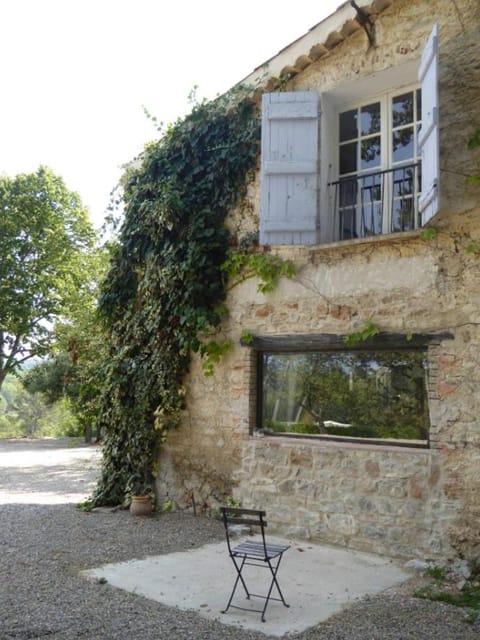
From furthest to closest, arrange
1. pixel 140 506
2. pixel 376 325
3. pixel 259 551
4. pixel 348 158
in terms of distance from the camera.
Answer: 1. pixel 140 506
2. pixel 348 158
3. pixel 376 325
4. pixel 259 551

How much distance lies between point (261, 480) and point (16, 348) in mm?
19051

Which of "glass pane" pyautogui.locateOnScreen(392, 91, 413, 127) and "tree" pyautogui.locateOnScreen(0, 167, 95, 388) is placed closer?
"glass pane" pyautogui.locateOnScreen(392, 91, 413, 127)

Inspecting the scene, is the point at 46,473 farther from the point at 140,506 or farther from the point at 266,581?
the point at 266,581

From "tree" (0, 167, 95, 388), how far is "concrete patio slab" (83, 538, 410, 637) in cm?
1821

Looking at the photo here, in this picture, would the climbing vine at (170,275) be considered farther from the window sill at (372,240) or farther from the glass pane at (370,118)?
the glass pane at (370,118)

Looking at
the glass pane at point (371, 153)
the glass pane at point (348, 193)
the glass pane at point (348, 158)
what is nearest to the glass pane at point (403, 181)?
the glass pane at point (371, 153)

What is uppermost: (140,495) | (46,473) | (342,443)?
(342,443)

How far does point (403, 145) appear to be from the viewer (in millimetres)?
6898

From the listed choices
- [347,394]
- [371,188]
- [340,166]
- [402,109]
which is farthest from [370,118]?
[347,394]

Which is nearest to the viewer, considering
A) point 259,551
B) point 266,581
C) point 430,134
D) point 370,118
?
point 259,551

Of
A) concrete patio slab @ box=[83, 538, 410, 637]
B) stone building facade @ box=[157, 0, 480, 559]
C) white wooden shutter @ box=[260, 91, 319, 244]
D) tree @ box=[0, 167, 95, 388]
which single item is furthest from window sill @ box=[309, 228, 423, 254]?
tree @ box=[0, 167, 95, 388]

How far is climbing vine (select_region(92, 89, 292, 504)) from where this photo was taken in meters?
7.77

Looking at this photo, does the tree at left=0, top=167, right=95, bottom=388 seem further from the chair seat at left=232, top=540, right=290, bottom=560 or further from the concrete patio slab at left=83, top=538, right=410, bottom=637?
the chair seat at left=232, top=540, right=290, bottom=560

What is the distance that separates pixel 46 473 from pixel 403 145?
387 inches
